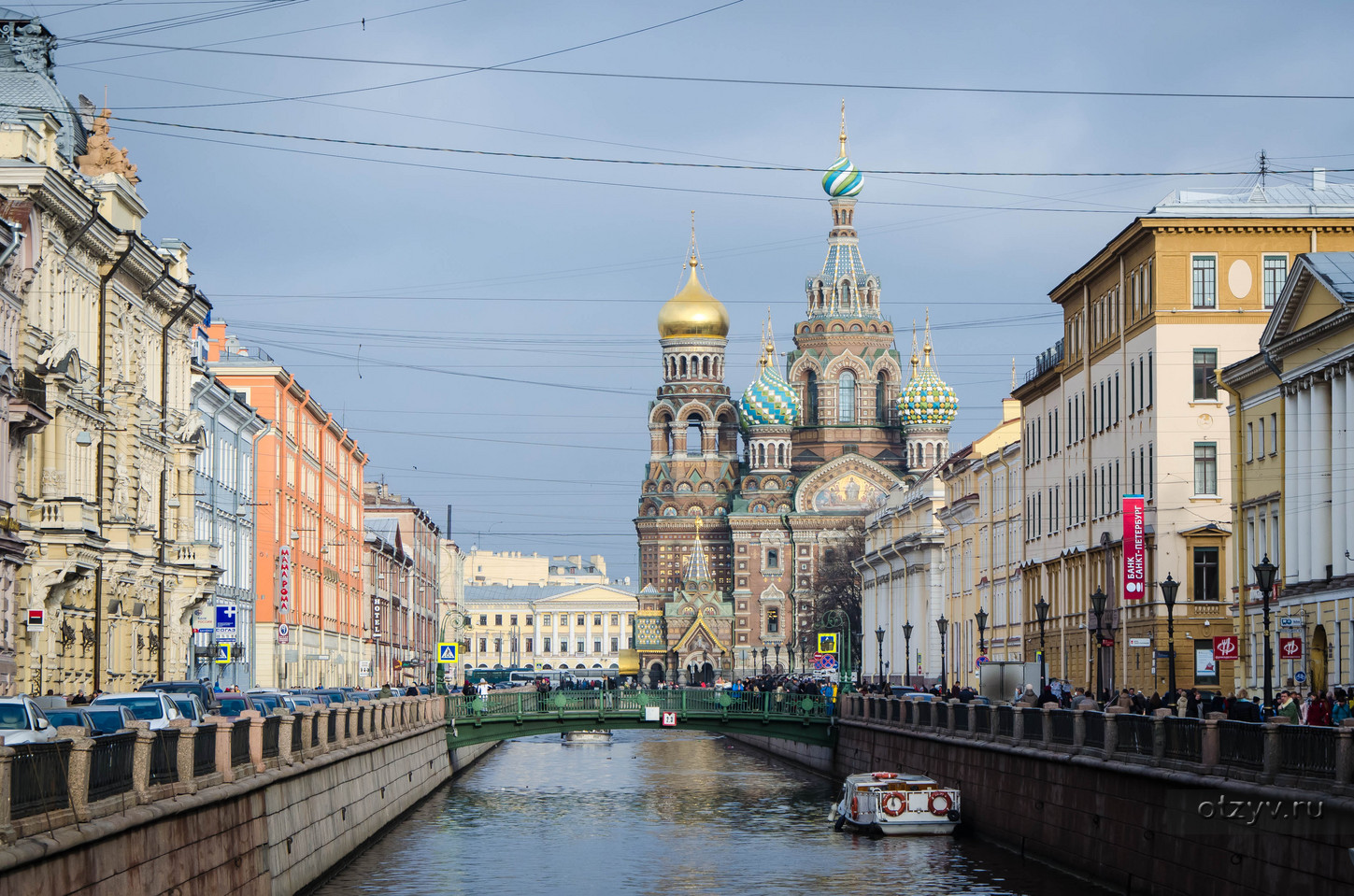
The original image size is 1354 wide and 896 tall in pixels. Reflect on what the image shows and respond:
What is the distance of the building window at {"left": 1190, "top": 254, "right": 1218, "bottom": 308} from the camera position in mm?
61656

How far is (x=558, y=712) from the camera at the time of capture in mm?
61656

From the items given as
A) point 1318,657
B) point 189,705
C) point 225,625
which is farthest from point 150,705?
→ point 1318,657

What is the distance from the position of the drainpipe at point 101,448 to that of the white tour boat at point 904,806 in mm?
18691

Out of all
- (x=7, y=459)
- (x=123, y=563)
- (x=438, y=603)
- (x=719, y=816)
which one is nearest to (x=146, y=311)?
(x=123, y=563)

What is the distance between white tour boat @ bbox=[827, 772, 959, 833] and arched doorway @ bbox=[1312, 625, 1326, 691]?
10.6m

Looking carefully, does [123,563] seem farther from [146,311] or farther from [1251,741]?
[1251,741]

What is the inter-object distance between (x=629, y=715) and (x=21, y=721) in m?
37.5

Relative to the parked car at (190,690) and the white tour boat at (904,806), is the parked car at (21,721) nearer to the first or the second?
the parked car at (190,690)

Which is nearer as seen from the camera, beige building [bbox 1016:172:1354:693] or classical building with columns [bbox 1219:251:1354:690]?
classical building with columns [bbox 1219:251:1354:690]

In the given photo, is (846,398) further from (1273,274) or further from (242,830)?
(242,830)

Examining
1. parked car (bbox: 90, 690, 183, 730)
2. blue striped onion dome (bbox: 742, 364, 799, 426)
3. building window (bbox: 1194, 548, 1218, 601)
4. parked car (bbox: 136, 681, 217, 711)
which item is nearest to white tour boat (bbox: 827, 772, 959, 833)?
parked car (bbox: 136, 681, 217, 711)

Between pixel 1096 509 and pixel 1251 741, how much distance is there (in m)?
44.6

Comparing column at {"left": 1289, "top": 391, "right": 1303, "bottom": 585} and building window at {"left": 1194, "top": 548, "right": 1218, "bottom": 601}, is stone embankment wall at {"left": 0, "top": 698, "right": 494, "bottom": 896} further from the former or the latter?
building window at {"left": 1194, "top": 548, "right": 1218, "bottom": 601}

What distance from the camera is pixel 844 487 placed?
192625 millimetres
